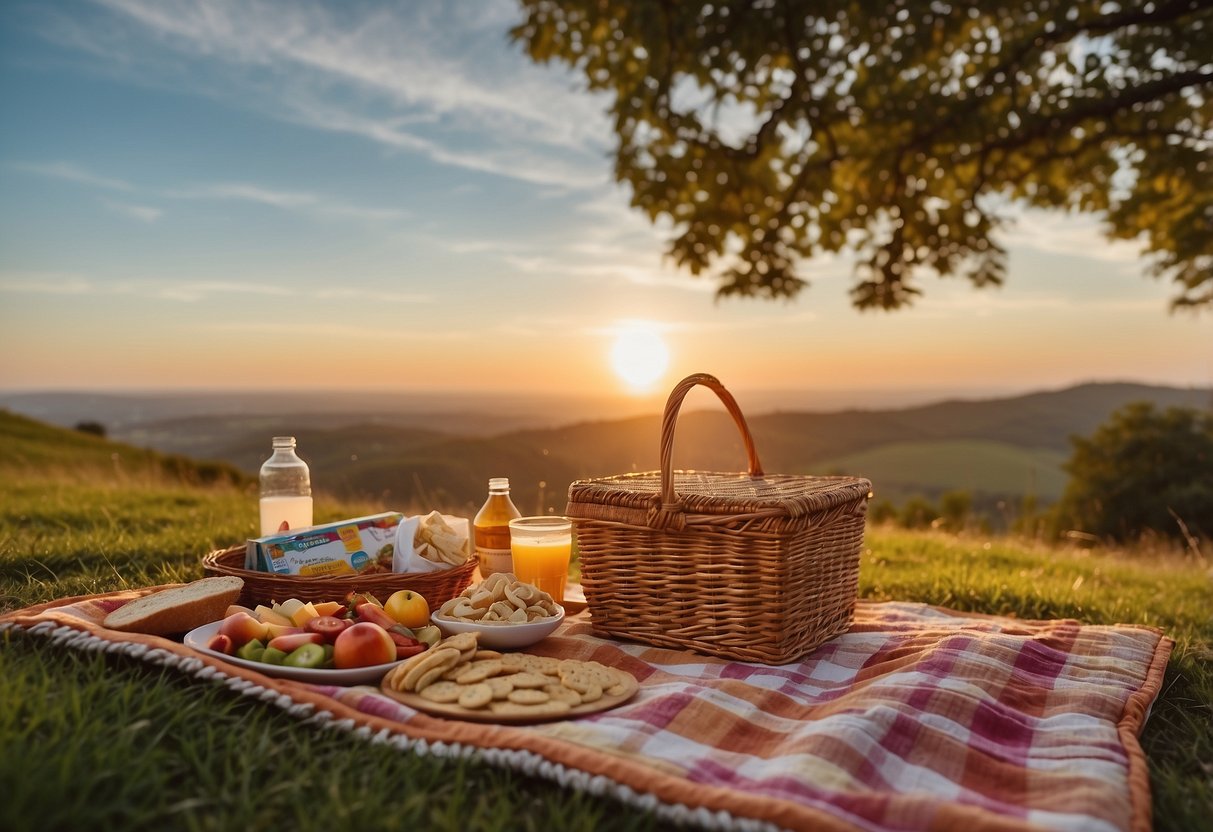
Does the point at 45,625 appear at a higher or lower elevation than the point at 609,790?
higher

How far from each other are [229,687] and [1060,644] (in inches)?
102

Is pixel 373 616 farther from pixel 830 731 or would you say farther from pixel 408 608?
pixel 830 731

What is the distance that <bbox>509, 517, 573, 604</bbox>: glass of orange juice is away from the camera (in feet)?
10.3

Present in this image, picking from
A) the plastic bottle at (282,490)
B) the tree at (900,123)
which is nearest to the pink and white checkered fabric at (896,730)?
the plastic bottle at (282,490)

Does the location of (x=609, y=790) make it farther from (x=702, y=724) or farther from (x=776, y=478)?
(x=776, y=478)

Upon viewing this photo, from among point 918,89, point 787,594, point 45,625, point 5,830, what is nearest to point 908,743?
point 787,594

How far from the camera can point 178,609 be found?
8.41 feet

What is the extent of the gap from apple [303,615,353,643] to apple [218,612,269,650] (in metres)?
0.12

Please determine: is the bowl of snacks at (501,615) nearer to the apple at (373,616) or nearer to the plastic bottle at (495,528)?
the apple at (373,616)

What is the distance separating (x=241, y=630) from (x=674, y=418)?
138 centimetres

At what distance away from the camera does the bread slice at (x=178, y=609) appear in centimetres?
250

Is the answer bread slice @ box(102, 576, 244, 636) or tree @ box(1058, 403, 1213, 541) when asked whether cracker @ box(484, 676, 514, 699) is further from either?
tree @ box(1058, 403, 1213, 541)

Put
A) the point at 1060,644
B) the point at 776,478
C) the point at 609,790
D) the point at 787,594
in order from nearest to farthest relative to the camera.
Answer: the point at 609,790 < the point at 787,594 < the point at 1060,644 < the point at 776,478

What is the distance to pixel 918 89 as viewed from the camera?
26.3 feet
